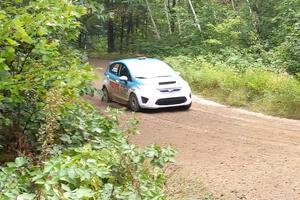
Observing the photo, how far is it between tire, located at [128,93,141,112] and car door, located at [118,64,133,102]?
0.28m

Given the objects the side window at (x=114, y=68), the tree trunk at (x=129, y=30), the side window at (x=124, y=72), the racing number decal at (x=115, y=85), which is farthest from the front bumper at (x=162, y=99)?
the tree trunk at (x=129, y=30)

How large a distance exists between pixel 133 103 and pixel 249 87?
443cm

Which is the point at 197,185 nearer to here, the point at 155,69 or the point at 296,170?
the point at 296,170

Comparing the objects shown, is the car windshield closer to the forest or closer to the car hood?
the car hood

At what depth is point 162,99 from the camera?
1521 cm

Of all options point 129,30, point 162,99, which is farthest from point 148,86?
point 129,30

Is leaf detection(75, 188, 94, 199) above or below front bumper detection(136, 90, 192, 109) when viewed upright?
above

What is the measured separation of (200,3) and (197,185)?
33059mm

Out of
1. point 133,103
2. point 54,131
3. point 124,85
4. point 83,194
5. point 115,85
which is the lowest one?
point 133,103

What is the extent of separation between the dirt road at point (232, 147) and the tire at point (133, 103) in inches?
15.1

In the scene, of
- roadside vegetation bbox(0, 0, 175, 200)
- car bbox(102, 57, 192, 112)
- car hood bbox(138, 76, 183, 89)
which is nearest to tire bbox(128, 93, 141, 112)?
car bbox(102, 57, 192, 112)

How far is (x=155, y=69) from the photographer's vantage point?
1620cm

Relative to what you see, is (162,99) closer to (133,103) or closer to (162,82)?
(162,82)

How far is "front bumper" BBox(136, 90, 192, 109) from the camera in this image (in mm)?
15133
